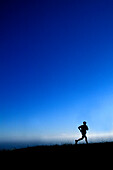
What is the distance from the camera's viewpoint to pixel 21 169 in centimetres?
799

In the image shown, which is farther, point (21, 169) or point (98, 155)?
point (98, 155)

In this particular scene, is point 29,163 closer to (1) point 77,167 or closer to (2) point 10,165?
(2) point 10,165

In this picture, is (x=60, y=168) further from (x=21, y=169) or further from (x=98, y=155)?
(x=98, y=155)

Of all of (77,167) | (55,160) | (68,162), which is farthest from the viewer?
(55,160)

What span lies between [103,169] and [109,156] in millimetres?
2090

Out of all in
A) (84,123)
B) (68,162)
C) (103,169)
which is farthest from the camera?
(84,123)

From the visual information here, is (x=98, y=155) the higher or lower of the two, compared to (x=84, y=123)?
lower

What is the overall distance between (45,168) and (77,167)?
5.37 ft

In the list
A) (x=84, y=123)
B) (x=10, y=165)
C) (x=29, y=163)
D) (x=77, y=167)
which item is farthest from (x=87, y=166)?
(x=84, y=123)

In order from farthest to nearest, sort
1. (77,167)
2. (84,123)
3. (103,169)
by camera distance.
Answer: (84,123) < (77,167) < (103,169)

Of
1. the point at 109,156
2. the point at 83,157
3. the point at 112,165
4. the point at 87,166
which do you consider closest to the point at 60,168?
the point at 87,166

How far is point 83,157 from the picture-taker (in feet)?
30.0

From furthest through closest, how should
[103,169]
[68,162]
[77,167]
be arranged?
[68,162], [77,167], [103,169]

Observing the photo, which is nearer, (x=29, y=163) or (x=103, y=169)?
(x=103, y=169)
